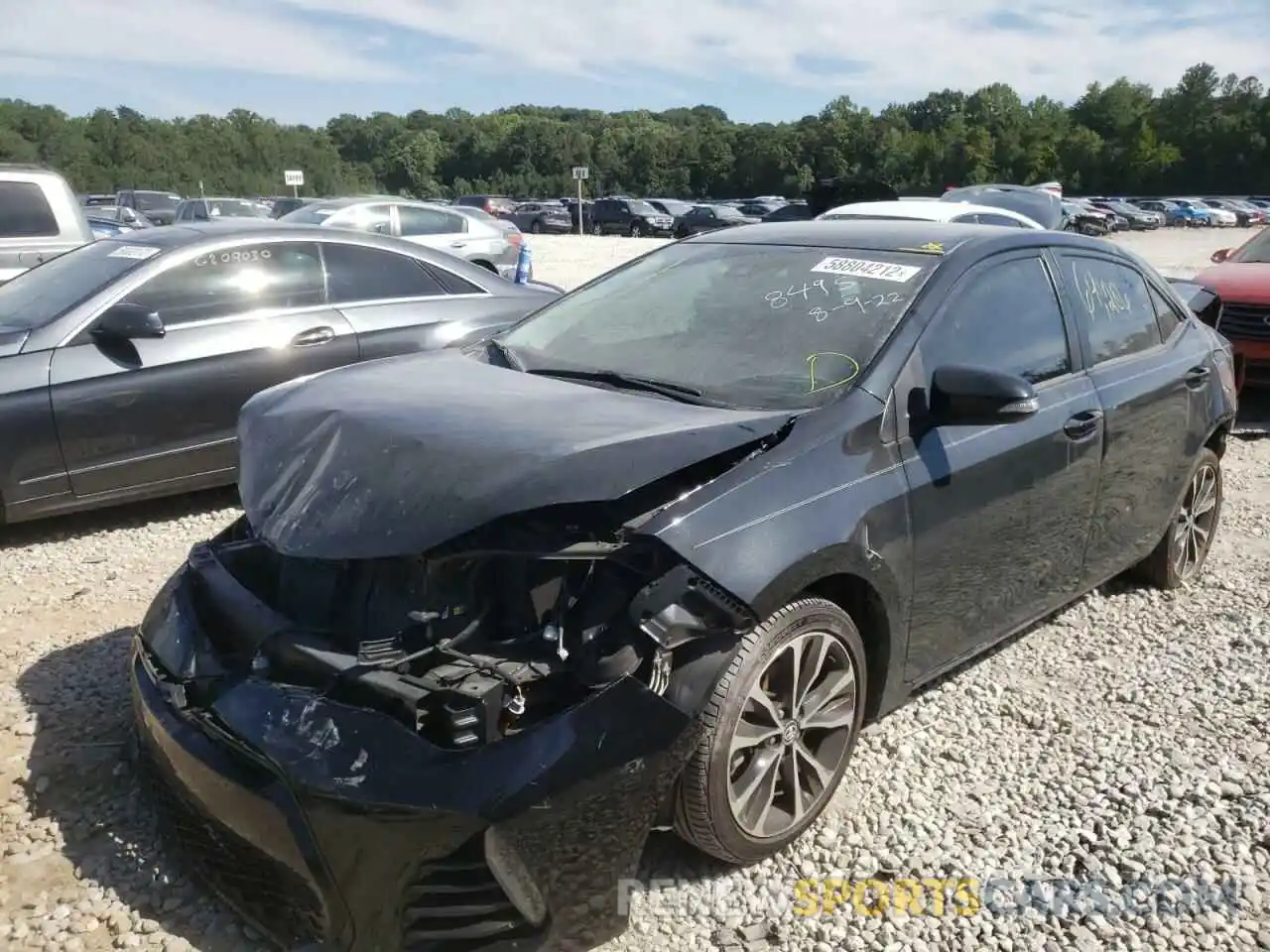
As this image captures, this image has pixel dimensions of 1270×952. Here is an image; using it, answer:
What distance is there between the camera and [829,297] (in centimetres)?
338

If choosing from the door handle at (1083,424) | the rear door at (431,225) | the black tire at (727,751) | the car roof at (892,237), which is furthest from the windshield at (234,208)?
the black tire at (727,751)

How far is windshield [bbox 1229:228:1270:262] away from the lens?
382 inches

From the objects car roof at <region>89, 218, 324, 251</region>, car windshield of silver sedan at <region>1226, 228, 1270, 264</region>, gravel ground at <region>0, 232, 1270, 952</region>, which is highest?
car roof at <region>89, 218, 324, 251</region>

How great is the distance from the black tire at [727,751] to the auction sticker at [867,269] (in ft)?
4.07

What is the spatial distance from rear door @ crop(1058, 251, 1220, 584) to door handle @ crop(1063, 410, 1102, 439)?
11cm

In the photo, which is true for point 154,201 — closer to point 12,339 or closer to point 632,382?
point 12,339

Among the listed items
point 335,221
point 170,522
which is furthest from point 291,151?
point 170,522

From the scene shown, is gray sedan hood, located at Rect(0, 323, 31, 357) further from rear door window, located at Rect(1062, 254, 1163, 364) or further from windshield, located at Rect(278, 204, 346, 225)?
windshield, located at Rect(278, 204, 346, 225)

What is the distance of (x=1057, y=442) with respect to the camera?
3.52 metres

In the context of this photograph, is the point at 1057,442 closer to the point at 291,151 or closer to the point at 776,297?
the point at 776,297

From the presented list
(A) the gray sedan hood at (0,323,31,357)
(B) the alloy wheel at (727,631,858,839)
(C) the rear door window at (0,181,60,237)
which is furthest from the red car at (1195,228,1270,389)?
(C) the rear door window at (0,181,60,237)

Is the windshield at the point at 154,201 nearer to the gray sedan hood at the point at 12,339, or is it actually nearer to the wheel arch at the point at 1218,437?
the gray sedan hood at the point at 12,339

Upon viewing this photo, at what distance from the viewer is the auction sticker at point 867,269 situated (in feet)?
11.1

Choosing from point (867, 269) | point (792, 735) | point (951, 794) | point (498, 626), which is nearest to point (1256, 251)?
point (867, 269)
